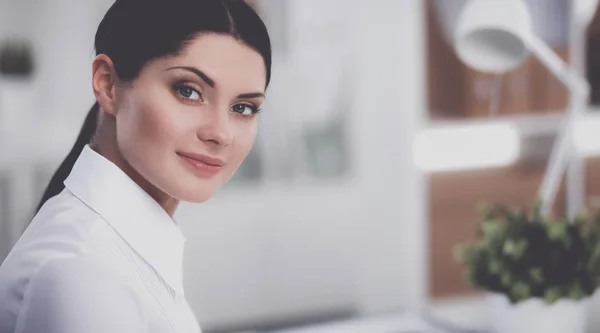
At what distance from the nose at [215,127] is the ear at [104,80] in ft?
0.24

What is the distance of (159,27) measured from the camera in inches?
21.4

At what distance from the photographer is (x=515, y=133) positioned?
127 inches

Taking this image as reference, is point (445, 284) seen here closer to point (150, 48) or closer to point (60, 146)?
point (60, 146)

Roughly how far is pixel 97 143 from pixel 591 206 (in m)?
3.23

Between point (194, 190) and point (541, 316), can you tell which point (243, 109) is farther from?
point (541, 316)

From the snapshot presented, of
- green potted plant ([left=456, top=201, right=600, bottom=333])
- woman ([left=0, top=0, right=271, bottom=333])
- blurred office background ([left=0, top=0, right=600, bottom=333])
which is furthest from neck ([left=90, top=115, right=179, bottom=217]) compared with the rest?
blurred office background ([left=0, top=0, right=600, bottom=333])

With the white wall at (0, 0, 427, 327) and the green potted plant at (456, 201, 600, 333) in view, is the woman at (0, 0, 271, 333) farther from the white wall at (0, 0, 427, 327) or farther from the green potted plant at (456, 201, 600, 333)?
the white wall at (0, 0, 427, 327)

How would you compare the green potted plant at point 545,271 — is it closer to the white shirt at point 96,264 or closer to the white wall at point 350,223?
the white shirt at point 96,264

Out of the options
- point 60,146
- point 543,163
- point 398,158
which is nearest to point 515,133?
point 543,163

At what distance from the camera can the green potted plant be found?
119cm

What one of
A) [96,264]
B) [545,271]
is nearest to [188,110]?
[96,264]

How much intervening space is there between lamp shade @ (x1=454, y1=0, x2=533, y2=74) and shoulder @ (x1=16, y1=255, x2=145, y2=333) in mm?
874

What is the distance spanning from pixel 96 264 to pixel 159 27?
18 cm

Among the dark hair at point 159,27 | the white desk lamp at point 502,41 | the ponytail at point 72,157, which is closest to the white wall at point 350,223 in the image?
the white desk lamp at point 502,41
